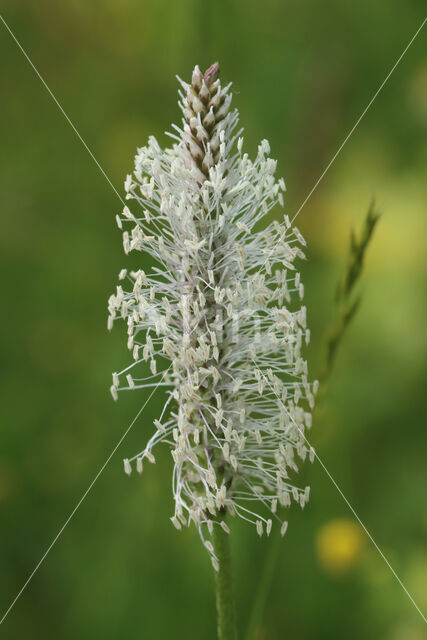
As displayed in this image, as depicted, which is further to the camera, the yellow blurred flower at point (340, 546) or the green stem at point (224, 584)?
the yellow blurred flower at point (340, 546)

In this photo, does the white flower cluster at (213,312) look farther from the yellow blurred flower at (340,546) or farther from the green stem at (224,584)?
the yellow blurred flower at (340,546)

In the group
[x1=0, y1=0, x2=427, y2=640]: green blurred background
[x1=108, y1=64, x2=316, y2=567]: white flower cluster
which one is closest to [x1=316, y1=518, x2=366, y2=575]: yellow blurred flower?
[x1=0, y1=0, x2=427, y2=640]: green blurred background

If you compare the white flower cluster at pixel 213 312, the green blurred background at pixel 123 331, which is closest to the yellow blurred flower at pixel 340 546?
the green blurred background at pixel 123 331

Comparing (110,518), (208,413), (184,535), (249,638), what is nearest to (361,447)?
A: (184,535)

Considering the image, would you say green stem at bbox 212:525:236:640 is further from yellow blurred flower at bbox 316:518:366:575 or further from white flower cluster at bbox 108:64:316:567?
yellow blurred flower at bbox 316:518:366:575

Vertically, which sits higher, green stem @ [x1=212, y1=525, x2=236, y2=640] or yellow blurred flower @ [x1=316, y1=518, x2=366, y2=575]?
green stem @ [x1=212, y1=525, x2=236, y2=640]
